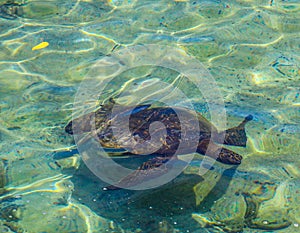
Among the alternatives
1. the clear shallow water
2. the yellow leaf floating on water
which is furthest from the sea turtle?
the yellow leaf floating on water

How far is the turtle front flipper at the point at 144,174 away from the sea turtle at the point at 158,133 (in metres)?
0.01

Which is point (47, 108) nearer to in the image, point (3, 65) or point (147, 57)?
point (3, 65)

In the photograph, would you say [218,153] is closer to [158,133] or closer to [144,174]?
[158,133]

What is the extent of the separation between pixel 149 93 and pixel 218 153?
1.57 m

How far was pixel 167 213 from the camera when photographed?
13.7 feet

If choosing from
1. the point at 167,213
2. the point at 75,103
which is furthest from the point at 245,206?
the point at 75,103

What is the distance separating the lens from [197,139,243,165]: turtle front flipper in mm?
4520

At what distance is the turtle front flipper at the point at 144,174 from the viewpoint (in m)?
4.19

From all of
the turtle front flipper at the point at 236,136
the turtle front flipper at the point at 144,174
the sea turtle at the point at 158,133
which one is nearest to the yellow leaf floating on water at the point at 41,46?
the sea turtle at the point at 158,133

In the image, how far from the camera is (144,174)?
420 centimetres

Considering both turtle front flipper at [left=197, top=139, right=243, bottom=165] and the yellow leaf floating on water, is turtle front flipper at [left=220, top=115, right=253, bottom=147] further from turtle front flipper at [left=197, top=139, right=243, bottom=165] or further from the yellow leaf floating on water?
the yellow leaf floating on water

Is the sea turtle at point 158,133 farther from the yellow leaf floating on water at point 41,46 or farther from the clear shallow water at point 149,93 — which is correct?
the yellow leaf floating on water at point 41,46

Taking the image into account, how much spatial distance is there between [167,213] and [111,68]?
2735 mm

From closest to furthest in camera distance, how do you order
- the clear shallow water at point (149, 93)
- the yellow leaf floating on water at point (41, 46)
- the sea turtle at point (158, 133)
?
1. the clear shallow water at point (149, 93)
2. the sea turtle at point (158, 133)
3. the yellow leaf floating on water at point (41, 46)
